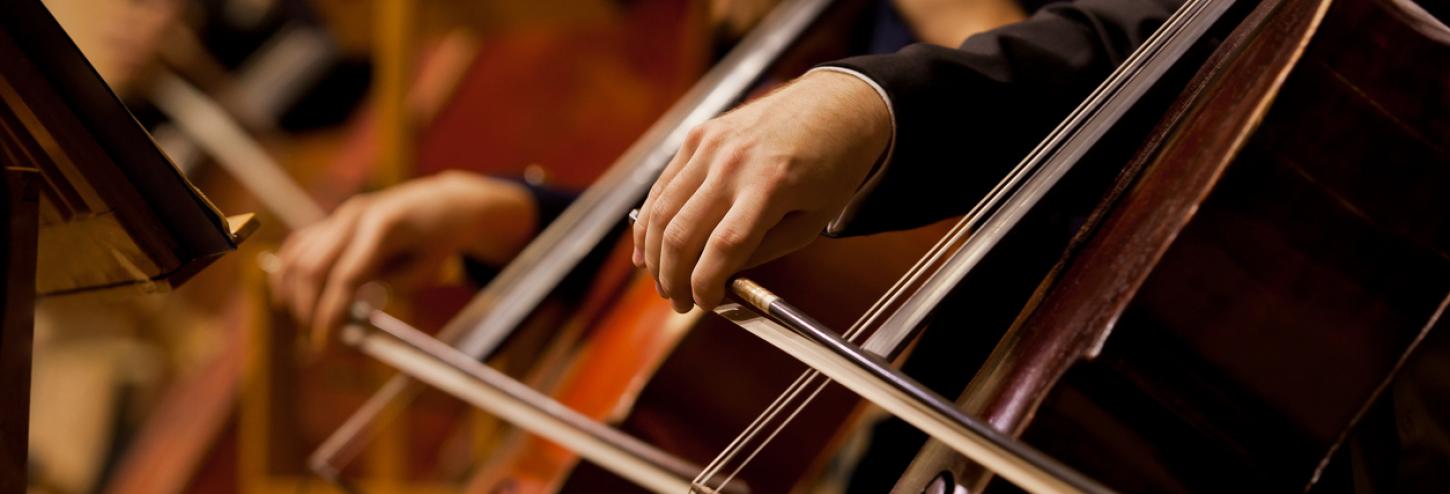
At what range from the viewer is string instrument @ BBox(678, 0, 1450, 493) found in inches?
15.1

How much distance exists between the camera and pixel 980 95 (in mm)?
496

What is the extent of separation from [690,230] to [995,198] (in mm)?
116

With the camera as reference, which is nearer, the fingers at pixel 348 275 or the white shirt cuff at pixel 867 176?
the white shirt cuff at pixel 867 176

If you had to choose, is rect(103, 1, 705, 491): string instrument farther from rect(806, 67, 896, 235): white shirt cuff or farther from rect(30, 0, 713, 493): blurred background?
Result: rect(806, 67, 896, 235): white shirt cuff

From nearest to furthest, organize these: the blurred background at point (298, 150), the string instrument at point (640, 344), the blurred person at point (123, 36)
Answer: the string instrument at point (640, 344)
the blurred background at point (298, 150)
the blurred person at point (123, 36)

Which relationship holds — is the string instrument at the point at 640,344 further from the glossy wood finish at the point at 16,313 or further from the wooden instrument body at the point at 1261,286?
the glossy wood finish at the point at 16,313

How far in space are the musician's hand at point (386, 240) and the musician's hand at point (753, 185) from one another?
1.66 ft

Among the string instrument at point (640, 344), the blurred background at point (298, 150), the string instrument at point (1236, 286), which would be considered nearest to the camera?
the string instrument at point (1236, 286)

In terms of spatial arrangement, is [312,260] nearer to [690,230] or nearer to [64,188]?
[64,188]

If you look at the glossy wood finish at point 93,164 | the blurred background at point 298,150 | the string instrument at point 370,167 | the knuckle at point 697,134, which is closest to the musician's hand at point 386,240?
the blurred background at point 298,150

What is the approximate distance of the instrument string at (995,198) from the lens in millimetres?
446

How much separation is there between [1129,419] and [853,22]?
0.65m

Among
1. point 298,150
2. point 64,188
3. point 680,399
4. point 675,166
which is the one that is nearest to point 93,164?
point 64,188

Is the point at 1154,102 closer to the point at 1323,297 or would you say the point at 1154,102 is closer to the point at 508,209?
the point at 1323,297
